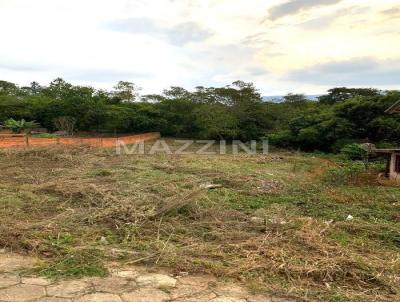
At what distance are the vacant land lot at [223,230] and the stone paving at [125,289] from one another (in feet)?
0.49

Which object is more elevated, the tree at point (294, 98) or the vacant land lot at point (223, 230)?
→ the tree at point (294, 98)

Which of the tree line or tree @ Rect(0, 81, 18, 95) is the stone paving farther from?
tree @ Rect(0, 81, 18, 95)

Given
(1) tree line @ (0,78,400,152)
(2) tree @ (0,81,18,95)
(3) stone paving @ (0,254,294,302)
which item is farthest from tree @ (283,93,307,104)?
(3) stone paving @ (0,254,294,302)

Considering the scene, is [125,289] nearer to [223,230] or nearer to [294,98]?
[223,230]

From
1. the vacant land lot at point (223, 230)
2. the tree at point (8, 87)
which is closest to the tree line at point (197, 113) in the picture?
the tree at point (8, 87)

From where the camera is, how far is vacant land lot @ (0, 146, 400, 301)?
3.44 m

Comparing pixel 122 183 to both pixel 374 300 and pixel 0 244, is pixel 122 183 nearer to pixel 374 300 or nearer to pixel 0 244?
→ pixel 0 244

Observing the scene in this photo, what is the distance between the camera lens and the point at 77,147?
1454 centimetres

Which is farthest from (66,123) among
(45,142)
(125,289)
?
(125,289)

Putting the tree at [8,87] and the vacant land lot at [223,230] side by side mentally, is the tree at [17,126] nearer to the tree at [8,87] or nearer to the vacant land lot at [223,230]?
the tree at [8,87]

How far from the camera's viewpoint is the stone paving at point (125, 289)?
2988 mm

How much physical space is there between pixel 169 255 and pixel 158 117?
24.5 m

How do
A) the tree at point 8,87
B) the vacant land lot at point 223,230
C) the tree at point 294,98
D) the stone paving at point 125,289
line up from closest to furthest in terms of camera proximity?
the stone paving at point 125,289 → the vacant land lot at point 223,230 → the tree at point 294,98 → the tree at point 8,87

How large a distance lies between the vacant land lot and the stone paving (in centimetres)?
15
